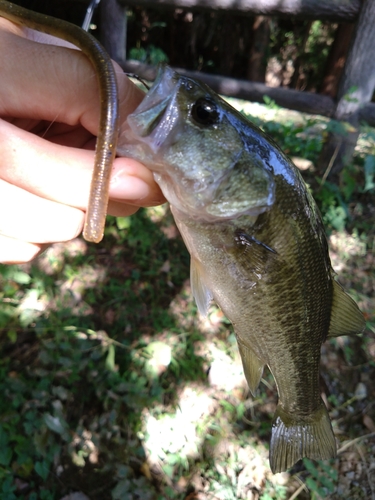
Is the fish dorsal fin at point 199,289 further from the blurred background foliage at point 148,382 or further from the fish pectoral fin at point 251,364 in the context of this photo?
the blurred background foliage at point 148,382

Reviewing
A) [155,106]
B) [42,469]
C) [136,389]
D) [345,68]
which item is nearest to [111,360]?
[136,389]

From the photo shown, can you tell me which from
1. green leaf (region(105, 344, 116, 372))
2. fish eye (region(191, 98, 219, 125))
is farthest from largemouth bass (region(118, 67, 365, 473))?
green leaf (region(105, 344, 116, 372))

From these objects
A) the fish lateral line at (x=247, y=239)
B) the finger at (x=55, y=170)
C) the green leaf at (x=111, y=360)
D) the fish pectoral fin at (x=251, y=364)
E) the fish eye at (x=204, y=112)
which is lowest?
the green leaf at (x=111, y=360)

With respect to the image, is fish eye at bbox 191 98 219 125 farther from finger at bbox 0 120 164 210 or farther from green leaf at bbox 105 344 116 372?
green leaf at bbox 105 344 116 372

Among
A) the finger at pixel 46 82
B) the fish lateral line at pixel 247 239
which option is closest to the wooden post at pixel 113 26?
the finger at pixel 46 82

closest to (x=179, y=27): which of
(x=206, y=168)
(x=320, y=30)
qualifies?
(x=320, y=30)

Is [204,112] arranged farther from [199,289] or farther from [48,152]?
[199,289]
